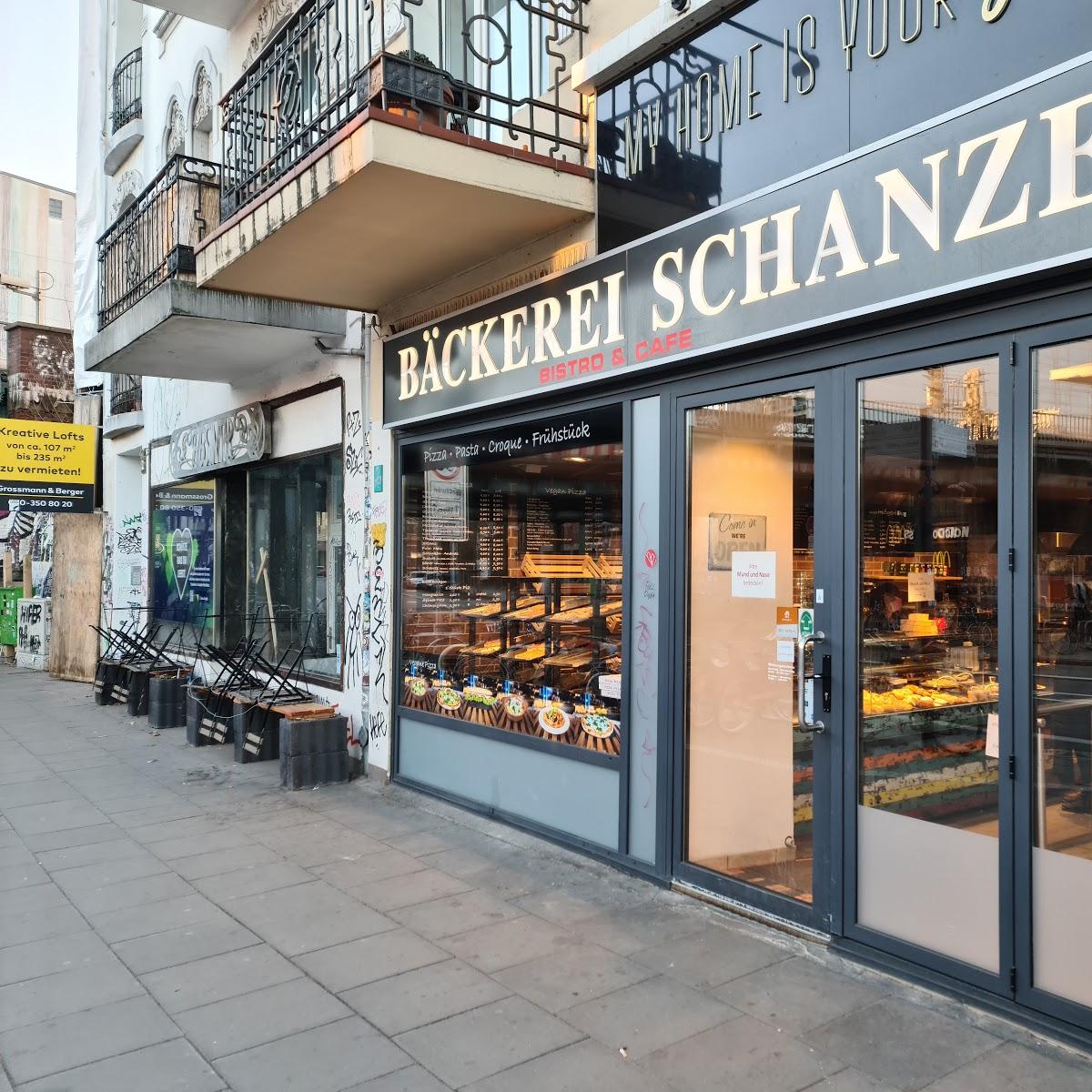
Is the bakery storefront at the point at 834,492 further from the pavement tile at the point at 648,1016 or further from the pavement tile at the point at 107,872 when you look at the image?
the pavement tile at the point at 107,872

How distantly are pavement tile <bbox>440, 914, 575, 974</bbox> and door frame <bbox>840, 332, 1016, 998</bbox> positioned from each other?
1.31 meters

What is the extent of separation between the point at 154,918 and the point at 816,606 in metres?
3.57

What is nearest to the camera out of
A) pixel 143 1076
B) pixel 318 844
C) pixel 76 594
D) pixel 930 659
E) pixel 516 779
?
pixel 143 1076

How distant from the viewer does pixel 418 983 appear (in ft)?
12.9

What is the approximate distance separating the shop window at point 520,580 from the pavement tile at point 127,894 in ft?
7.01

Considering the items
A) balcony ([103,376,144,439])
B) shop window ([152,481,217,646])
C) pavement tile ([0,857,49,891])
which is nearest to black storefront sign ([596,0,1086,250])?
pavement tile ([0,857,49,891])

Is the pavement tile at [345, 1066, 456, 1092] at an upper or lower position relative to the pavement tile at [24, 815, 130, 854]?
upper

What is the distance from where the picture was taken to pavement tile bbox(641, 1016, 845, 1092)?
3.13 meters

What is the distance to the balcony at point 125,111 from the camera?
13.1 m

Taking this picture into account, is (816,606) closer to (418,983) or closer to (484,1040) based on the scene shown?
(484,1040)

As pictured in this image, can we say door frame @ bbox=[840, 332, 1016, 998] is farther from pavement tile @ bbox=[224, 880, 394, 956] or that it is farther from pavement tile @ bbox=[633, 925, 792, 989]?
pavement tile @ bbox=[224, 880, 394, 956]

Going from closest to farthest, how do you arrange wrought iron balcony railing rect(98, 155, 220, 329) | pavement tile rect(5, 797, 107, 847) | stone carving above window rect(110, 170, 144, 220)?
pavement tile rect(5, 797, 107, 847), wrought iron balcony railing rect(98, 155, 220, 329), stone carving above window rect(110, 170, 144, 220)

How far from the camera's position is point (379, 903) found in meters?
4.85

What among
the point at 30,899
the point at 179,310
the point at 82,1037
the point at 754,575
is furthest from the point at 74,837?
the point at 754,575
